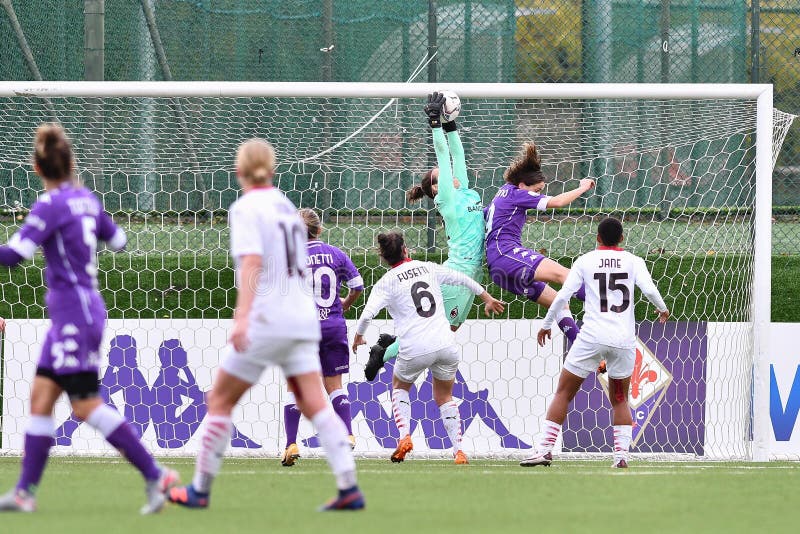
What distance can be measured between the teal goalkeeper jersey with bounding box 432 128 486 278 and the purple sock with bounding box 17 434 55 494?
4.79 meters

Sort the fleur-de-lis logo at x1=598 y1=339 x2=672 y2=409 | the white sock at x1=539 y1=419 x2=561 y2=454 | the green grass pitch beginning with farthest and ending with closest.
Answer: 1. the fleur-de-lis logo at x1=598 y1=339 x2=672 y2=409
2. the white sock at x1=539 y1=419 x2=561 y2=454
3. the green grass pitch

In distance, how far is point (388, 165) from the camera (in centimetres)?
1185

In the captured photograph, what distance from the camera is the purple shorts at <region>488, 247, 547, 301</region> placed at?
9.68 metres

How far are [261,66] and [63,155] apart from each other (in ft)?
27.1

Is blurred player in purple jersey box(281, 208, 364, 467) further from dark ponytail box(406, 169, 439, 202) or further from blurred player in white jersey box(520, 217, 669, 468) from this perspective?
blurred player in white jersey box(520, 217, 669, 468)

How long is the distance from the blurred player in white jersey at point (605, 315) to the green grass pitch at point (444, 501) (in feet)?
1.43

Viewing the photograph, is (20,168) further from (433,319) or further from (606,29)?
(606,29)

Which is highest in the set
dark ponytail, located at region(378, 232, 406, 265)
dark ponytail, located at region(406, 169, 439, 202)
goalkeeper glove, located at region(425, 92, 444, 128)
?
goalkeeper glove, located at region(425, 92, 444, 128)

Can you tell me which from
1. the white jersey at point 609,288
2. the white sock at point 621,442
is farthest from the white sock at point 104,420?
the white sock at point 621,442

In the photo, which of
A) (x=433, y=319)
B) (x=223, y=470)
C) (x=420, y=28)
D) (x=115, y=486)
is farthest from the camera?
(x=420, y=28)

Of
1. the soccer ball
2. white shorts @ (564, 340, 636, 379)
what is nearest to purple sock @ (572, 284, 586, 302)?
white shorts @ (564, 340, 636, 379)

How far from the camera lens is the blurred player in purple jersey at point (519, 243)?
380 inches

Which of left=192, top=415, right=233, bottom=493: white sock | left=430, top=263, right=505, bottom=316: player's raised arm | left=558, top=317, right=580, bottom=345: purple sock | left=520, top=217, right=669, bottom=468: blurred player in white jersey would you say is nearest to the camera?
left=192, top=415, right=233, bottom=493: white sock

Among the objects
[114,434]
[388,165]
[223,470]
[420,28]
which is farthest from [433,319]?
[420,28]
